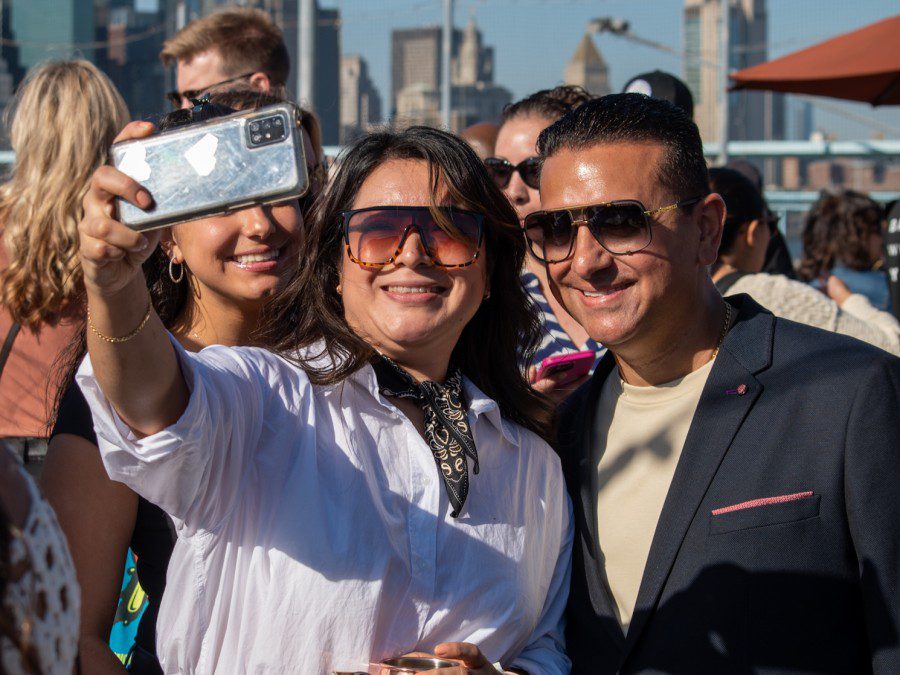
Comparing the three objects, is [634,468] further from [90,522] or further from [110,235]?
[110,235]

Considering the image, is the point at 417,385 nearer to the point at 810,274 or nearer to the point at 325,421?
the point at 325,421

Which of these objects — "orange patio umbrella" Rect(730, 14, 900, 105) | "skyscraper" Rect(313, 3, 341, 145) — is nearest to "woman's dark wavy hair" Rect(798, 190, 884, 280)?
"orange patio umbrella" Rect(730, 14, 900, 105)

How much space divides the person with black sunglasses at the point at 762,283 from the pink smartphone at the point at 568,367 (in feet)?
3.77

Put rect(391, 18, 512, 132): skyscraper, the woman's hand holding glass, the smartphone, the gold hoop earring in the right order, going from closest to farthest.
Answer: the smartphone
the woman's hand holding glass
the gold hoop earring
rect(391, 18, 512, 132): skyscraper

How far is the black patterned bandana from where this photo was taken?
84.4 inches

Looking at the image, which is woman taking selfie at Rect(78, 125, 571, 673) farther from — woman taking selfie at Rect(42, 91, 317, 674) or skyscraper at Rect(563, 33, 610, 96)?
skyscraper at Rect(563, 33, 610, 96)

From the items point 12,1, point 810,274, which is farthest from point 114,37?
point 810,274

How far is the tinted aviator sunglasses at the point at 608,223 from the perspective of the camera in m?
2.43

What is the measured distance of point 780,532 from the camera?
82.1 inches

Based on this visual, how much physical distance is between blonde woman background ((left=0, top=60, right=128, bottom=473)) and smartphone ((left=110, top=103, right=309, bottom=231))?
159 cm

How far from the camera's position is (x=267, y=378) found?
2.05 m

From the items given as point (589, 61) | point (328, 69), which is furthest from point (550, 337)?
point (589, 61)

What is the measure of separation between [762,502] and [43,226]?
7.79ft

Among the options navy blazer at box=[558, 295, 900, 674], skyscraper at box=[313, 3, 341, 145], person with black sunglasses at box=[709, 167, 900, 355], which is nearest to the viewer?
navy blazer at box=[558, 295, 900, 674]
